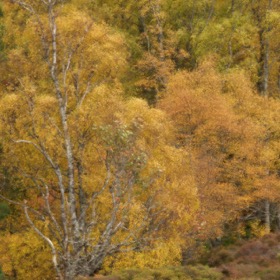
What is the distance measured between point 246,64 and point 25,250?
23303 millimetres

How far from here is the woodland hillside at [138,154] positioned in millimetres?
17031

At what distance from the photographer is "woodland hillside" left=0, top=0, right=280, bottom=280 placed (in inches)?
671

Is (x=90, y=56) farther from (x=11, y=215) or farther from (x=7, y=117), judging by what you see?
(x=11, y=215)

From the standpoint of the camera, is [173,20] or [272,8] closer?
[272,8]

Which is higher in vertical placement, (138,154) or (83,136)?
(138,154)

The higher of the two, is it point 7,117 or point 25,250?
point 7,117

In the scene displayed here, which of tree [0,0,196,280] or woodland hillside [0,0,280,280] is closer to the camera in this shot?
woodland hillside [0,0,280,280]

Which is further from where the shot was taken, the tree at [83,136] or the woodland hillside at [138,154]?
the tree at [83,136]

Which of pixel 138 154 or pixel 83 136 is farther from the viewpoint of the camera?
pixel 83 136

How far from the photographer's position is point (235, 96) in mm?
31172

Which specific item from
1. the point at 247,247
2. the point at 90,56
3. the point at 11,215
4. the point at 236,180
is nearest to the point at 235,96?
the point at 236,180

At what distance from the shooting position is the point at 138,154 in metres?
10.9

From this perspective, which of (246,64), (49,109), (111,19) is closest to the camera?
(49,109)

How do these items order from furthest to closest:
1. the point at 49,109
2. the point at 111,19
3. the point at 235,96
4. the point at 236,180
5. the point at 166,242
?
the point at 111,19 < the point at 235,96 < the point at 236,180 < the point at 49,109 < the point at 166,242
